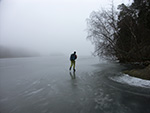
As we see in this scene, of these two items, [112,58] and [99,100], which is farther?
[112,58]

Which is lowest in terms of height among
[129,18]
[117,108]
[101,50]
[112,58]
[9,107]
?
[117,108]

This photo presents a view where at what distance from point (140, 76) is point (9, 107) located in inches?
309

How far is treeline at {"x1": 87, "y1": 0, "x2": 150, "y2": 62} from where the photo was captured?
12.4 metres

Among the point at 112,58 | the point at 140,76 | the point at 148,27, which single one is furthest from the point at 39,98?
the point at 148,27

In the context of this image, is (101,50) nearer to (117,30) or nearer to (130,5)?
(117,30)

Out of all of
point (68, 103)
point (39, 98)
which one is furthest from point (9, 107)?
point (68, 103)

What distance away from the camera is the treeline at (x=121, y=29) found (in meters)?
12.4

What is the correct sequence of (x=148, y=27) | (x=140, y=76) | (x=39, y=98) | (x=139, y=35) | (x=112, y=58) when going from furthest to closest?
1. (x=112, y=58)
2. (x=148, y=27)
3. (x=139, y=35)
4. (x=140, y=76)
5. (x=39, y=98)

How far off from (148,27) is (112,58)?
6343 millimetres

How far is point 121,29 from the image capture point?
13.6 m

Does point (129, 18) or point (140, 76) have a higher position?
point (129, 18)

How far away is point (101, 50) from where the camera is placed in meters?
13.9

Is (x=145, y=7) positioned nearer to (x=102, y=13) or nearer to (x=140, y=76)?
(x=102, y=13)

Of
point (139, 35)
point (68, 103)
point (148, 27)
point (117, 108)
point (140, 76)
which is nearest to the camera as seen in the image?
point (117, 108)
